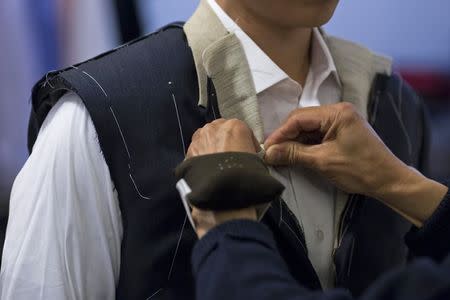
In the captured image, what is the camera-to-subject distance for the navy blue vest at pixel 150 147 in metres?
0.99

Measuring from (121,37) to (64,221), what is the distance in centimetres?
162

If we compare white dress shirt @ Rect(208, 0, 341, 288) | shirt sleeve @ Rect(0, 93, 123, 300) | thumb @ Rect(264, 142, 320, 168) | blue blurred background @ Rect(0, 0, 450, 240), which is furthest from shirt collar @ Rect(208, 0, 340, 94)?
blue blurred background @ Rect(0, 0, 450, 240)

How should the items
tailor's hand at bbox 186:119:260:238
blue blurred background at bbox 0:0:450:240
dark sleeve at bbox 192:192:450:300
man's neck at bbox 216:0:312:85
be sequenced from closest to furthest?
dark sleeve at bbox 192:192:450:300 < tailor's hand at bbox 186:119:260:238 < man's neck at bbox 216:0:312:85 < blue blurred background at bbox 0:0:450:240

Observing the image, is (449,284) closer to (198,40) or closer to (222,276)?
(222,276)

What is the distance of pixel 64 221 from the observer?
3.18 feet

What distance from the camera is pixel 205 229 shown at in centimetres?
92

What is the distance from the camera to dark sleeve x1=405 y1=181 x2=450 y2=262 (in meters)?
1.05

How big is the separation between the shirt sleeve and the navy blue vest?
2cm

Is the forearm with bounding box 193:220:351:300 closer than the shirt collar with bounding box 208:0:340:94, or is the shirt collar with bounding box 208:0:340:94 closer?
the forearm with bounding box 193:220:351:300

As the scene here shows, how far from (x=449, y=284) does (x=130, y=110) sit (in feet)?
1.46

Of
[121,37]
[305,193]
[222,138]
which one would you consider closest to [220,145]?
[222,138]

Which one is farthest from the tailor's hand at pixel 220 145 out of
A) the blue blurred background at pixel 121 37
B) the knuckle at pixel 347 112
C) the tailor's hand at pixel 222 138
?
the blue blurred background at pixel 121 37

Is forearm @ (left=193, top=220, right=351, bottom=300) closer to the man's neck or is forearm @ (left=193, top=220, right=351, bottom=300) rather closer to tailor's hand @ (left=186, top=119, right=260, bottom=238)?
tailor's hand @ (left=186, top=119, right=260, bottom=238)

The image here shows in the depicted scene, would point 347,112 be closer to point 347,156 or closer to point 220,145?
point 347,156
